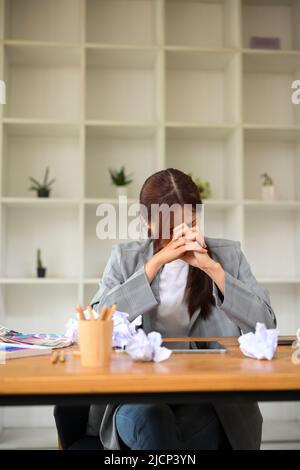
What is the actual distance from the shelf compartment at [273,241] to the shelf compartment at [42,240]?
1083 millimetres

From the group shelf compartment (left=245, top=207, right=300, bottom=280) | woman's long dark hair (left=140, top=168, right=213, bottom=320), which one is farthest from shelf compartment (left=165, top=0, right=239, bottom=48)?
woman's long dark hair (left=140, top=168, right=213, bottom=320)

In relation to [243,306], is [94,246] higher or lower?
higher

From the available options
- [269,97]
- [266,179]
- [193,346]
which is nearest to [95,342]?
[193,346]

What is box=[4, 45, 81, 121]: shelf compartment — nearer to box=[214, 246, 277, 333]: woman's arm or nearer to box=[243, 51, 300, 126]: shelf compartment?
box=[243, 51, 300, 126]: shelf compartment

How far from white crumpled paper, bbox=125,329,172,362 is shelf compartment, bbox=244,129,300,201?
236 cm

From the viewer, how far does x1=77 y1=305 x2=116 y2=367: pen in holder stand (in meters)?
0.98

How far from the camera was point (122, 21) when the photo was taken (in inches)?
128

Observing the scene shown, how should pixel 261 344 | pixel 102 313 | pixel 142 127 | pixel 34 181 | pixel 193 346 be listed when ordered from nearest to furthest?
pixel 102 313 < pixel 261 344 < pixel 193 346 < pixel 142 127 < pixel 34 181

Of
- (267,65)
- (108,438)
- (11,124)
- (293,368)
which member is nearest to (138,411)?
(108,438)

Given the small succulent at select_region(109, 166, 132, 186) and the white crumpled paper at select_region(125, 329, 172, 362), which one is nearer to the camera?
the white crumpled paper at select_region(125, 329, 172, 362)

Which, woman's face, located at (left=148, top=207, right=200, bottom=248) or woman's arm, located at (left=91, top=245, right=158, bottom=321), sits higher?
woman's face, located at (left=148, top=207, right=200, bottom=248)

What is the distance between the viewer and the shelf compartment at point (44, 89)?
3164 mm

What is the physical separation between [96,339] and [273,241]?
2.49 metres

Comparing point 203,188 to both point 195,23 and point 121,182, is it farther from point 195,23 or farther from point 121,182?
point 195,23
